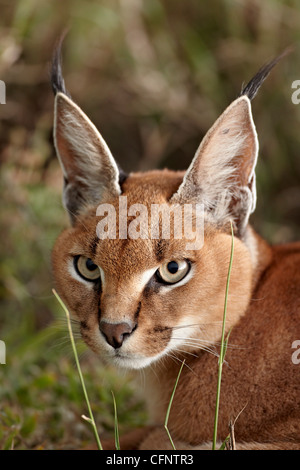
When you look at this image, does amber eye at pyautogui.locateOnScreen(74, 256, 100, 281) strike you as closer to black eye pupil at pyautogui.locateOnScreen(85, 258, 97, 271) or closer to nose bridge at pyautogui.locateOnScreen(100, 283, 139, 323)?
black eye pupil at pyautogui.locateOnScreen(85, 258, 97, 271)

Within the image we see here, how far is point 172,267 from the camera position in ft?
10.2

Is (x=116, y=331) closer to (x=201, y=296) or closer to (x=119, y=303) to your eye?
(x=119, y=303)

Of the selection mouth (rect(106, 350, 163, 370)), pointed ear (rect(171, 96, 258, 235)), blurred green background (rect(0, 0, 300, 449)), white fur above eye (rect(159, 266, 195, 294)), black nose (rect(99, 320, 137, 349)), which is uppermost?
blurred green background (rect(0, 0, 300, 449))

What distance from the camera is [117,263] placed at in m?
3.06

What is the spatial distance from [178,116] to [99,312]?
15.0 feet

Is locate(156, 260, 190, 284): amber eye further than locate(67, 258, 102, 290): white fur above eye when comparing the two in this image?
No

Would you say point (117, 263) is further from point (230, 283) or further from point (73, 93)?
point (73, 93)

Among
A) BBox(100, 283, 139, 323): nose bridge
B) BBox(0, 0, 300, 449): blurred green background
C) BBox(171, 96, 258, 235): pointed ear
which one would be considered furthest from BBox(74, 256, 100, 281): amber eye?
BBox(0, 0, 300, 449): blurred green background

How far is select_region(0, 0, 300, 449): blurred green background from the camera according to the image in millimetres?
5988

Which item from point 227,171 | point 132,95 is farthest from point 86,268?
point 132,95

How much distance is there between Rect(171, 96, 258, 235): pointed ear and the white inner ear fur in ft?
1.42

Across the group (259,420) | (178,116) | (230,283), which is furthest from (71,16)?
(259,420)

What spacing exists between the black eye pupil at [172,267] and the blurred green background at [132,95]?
9.10ft

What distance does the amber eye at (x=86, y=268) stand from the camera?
3242 mm
